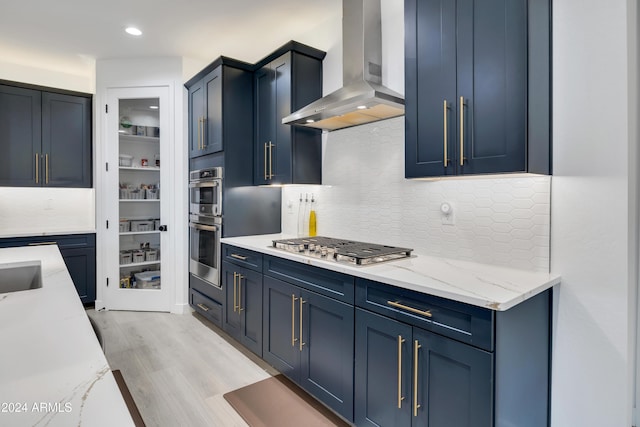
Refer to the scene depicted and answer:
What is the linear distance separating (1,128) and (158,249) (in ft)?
6.74

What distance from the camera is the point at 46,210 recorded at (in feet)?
13.9

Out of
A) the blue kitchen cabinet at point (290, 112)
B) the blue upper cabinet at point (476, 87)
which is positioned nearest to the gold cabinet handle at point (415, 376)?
the blue upper cabinet at point (476, 87)

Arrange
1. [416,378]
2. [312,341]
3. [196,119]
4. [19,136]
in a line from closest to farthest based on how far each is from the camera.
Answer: [416,378]
[312,341]
[196,119]
[19,136]

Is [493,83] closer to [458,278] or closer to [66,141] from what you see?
[458,278]

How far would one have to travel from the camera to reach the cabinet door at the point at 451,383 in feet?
4.27

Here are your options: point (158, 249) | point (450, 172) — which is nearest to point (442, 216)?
point (450, 172)

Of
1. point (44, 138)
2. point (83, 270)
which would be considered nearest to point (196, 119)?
point (44, 138)

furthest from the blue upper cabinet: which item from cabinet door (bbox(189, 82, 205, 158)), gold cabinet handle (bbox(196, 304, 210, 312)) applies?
gold cabinet handle (bbox(196, 304, 210, 312))

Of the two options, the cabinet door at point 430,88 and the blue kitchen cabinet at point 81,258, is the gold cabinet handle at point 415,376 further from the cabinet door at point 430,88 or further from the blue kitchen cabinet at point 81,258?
the blue kitchen cabinet at point 81,258

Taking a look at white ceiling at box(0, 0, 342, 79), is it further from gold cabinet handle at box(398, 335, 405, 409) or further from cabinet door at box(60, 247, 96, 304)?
gold cabinet handle at box(398, 335, 405, 409)

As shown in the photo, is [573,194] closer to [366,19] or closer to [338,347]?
[338,347]

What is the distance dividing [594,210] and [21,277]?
9.66 feet

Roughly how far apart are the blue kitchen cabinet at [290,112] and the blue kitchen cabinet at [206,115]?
420mm

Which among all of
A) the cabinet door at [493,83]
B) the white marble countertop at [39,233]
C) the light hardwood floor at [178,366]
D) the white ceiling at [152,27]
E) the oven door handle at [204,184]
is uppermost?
the white ceiling at [152,27]
